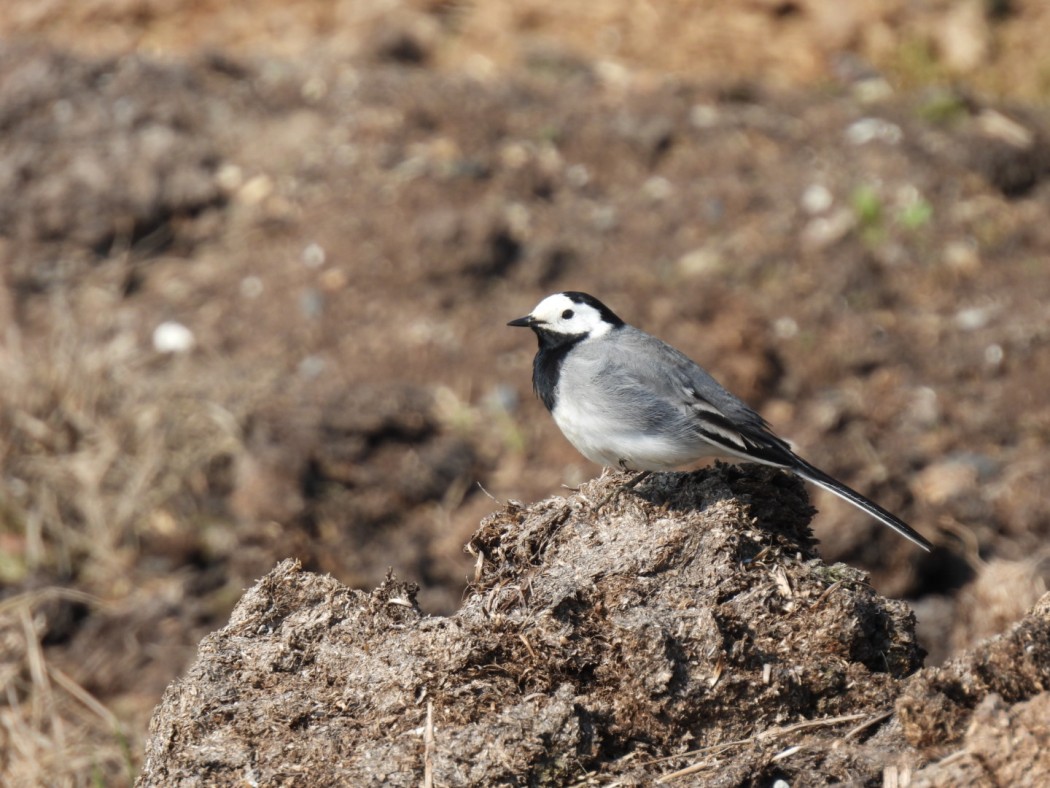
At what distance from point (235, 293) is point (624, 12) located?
4.09m

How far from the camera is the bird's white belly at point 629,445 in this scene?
4.47 metres

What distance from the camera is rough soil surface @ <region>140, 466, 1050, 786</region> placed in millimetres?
3043

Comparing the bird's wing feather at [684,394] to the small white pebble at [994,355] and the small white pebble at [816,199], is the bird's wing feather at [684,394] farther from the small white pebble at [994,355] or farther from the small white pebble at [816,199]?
the small white pebble at [816,199]

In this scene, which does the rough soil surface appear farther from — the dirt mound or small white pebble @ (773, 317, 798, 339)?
small white pebble @ (773, 317, 798, 339)

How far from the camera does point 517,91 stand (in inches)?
379

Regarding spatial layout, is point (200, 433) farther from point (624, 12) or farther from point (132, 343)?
point (624, 12)

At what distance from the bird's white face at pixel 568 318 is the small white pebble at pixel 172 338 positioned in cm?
360

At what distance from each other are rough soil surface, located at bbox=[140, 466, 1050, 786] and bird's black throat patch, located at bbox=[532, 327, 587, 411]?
1177 mm

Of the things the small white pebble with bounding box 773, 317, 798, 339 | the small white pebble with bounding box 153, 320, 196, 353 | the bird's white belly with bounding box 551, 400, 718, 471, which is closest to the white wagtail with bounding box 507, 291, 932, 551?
the bird's white belly with bounding box 551, 400, 718, 471

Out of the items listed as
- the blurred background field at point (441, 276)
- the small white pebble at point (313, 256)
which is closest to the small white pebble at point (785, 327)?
the blurred background field at point (441, 276)

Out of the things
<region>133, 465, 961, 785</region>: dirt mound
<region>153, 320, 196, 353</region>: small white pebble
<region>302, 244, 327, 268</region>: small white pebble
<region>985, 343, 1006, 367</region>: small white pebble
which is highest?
<region>133, 465, 961, 785</region>: dirt mound

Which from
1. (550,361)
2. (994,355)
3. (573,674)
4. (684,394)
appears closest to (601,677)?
(573,674)

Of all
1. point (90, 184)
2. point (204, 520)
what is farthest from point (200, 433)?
point (90, 184)

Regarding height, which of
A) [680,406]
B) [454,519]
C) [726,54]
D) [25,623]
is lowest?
[454,519]
